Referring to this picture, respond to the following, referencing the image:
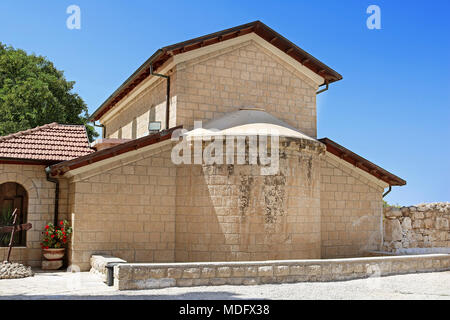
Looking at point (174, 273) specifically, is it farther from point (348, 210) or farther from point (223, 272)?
point (348, 210)

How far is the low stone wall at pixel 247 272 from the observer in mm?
8477

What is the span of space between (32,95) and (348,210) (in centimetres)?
2004

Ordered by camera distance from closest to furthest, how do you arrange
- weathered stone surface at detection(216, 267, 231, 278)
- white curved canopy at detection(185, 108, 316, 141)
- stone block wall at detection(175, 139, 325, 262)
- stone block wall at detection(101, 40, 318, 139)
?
weathered stone surface at detection(216, 267, 231, 278), stone block wall at detection(175, 139, 325, 262), white curved canopy at detection(185, 108, 316, 141), stone block wall at detection(101, 40, 318, 139)

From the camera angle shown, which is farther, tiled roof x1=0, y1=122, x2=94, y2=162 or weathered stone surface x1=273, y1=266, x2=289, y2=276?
tiled roof x1=0, y1=122, x2=94, y2=162

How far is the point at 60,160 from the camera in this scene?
40.9ft

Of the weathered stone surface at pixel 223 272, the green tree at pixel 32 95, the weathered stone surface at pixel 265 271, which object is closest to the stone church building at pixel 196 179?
the weathered stone surface at pixel 265 271

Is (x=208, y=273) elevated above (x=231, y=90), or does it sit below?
below

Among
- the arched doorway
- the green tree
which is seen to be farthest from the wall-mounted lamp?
the green tree

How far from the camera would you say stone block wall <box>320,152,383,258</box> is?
14461 mm

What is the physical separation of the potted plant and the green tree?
54.0 feet

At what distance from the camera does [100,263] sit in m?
9.93

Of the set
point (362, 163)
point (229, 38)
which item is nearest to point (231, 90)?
point (229, 38)

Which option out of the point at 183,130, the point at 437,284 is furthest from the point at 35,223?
the point at 437,284

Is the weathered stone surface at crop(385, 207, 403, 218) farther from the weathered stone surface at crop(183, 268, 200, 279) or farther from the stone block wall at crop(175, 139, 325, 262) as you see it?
the weathered stone surface at crop(183, 268, 200, 279)
